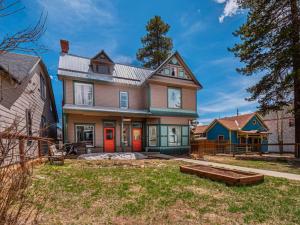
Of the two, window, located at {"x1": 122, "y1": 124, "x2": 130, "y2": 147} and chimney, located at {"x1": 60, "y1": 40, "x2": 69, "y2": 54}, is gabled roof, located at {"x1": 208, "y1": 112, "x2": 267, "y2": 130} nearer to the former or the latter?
window, located at {"x1": 122, "y1": 124, "x2": 130, "y2": 147}

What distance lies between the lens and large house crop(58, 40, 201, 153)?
14.3 meters

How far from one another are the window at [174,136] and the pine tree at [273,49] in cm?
675

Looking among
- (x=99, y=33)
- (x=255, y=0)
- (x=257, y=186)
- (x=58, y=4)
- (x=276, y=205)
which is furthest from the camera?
(x=255, y=0)

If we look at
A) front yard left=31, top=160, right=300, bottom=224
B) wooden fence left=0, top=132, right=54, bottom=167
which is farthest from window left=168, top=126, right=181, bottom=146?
wooden fence left=0, top=132, right=54, bottom=167

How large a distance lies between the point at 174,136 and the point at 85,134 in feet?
24.5

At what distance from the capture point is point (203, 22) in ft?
48.9

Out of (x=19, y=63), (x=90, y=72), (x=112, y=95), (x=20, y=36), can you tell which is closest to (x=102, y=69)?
(x=90, y=72)

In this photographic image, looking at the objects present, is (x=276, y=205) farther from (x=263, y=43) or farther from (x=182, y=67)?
(x=182, y=67)

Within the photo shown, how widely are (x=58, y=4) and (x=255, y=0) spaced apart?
568 inches

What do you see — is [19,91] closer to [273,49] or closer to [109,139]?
[109,139]

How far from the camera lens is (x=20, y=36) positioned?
2.29 meters

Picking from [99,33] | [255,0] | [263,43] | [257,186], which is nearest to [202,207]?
[257,186]

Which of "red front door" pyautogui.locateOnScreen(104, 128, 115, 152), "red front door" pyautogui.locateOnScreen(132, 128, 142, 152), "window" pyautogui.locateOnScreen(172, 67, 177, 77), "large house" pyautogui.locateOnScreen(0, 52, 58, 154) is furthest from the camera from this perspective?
"window" pyautogui.locateOnScreen(172, 67, 177, 77)

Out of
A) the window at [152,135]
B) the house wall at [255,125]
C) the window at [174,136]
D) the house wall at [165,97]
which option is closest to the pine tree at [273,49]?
the house wall at [165,97]
